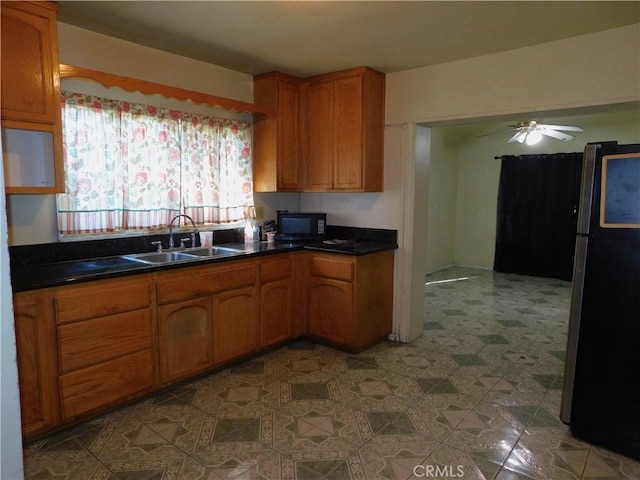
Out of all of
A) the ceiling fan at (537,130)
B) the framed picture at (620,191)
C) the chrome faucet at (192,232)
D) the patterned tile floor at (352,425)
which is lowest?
the patterned tile floor at (352,425)

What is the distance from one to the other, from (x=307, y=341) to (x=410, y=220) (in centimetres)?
138

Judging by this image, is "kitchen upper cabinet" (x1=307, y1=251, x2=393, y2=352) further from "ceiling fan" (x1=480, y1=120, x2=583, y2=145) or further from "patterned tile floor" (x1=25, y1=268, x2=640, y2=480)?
"ceiling fan" (x1=480, y1=120, x2=583, y2=145)

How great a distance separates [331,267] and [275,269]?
46cm

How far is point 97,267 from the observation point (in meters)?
2.53

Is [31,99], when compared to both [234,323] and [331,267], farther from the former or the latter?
[331,267]

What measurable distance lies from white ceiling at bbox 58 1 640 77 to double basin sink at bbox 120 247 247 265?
149 cm

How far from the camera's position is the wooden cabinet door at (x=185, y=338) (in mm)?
2668

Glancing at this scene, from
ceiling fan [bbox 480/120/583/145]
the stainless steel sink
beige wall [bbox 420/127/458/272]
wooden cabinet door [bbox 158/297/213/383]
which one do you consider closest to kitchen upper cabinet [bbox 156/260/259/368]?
wooden cabinet door [bbox 158/297/213/383]

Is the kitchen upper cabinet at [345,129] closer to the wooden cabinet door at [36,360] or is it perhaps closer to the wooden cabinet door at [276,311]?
the wooden cabinet door at [276,311]

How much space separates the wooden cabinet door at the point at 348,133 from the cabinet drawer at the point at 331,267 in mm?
643

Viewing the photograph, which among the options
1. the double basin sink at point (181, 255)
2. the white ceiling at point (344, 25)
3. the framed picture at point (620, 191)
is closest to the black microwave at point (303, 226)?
the double basin sink at point (181, 255)

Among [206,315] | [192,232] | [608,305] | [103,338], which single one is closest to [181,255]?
[192,232]

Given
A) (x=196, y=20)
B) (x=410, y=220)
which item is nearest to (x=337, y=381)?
(x=410, y=220)

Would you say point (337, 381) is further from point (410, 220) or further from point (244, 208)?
point (244, 208)
